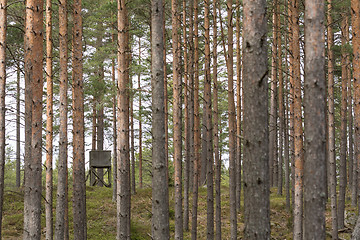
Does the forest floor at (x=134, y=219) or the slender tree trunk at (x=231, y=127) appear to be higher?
the slender tree trunk at (x=231, y=127)

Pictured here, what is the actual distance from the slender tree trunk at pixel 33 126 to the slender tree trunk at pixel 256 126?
497cm

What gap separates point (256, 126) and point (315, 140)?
138 centimetres

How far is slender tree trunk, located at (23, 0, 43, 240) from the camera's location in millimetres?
7562

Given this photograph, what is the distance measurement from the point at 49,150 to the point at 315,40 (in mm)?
9089

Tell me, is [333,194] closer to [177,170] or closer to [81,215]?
[177,170]

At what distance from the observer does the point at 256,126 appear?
4570 millimetres

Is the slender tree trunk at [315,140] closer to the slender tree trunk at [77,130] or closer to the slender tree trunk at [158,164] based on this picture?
the slender tree trunk at [158,164]

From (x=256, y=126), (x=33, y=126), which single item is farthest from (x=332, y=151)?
(x=33, y=126)

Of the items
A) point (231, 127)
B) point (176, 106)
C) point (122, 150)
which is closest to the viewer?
point (122, 150)

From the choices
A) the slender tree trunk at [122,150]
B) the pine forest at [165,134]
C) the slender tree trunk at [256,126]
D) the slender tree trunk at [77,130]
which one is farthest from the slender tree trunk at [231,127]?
the slender tree trunk at [256,126]

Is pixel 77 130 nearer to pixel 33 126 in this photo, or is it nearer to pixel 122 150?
pixel 122 150

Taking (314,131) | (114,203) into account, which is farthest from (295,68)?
(114,203)

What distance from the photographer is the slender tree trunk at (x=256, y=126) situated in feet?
14.6

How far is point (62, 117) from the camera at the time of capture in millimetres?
11586
